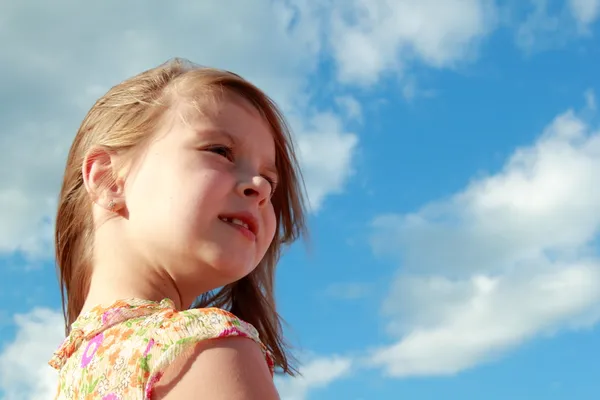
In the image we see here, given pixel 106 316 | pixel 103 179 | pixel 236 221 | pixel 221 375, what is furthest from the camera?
pixel 103 179

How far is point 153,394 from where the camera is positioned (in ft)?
7.29

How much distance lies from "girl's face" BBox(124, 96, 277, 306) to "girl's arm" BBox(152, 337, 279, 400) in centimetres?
53

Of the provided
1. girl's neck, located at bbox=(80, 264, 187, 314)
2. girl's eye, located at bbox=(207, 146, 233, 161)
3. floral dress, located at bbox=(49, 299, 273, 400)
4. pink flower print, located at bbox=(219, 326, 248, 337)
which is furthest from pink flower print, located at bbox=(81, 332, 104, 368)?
girl's eye, located at bbox=(207, 146, 233, 161)

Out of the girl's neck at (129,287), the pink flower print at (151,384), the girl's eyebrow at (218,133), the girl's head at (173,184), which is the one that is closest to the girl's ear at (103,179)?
the girl's head at (173,184)

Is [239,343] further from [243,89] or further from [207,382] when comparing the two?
[243,89]

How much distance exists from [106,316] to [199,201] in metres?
0.51

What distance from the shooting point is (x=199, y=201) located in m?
2.65

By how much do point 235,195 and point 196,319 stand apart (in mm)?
610

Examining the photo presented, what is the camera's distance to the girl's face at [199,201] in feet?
8.73

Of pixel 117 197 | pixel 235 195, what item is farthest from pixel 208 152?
pixel 117 197

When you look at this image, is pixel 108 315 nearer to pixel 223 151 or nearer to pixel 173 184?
pixel 173 184

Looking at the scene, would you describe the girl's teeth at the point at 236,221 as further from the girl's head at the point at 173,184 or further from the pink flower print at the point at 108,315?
the pink flower print at the point at 108,315

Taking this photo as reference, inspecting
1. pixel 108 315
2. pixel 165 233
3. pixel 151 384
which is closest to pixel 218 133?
pixel 165 233

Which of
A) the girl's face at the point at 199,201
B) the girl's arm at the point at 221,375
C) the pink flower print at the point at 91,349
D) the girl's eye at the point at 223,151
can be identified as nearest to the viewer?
the girl's arm at the point at 221,375
